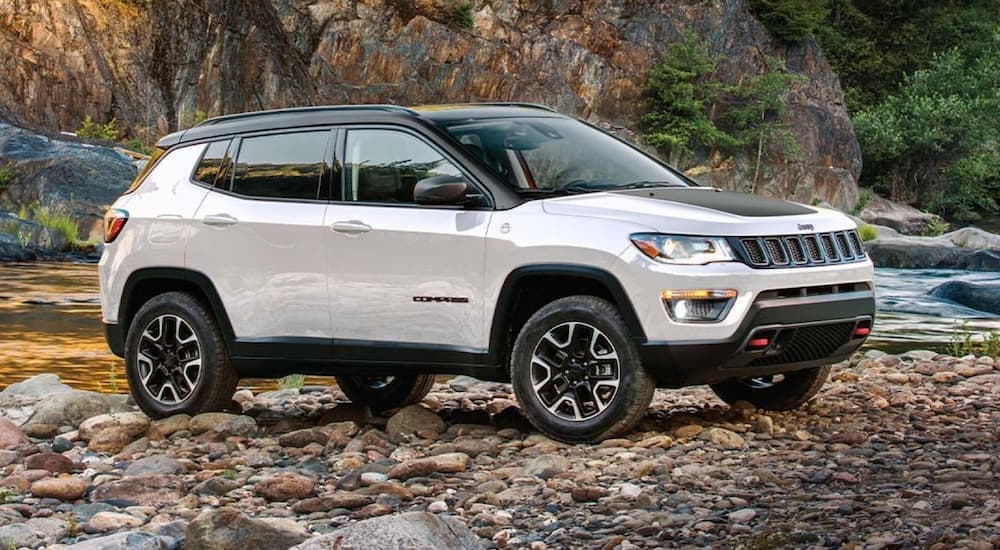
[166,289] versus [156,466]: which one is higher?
[166,289]

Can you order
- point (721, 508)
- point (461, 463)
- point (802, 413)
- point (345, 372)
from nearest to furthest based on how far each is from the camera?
point (721, 508), point (461, 463), point (345, 372), point (802, 413)

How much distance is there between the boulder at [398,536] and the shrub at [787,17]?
58286 millimetres

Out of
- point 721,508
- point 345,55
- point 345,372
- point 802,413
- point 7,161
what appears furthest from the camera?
point 345,55

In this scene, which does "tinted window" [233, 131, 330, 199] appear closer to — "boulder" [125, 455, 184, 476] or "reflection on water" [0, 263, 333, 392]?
"boulder" [125, 455, 184, 476]

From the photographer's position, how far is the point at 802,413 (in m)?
8.91

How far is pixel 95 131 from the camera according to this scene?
121ft

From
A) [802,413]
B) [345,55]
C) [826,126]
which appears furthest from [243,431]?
[826,126]

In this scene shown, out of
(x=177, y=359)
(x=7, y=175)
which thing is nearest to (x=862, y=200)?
(x=7, y=175)

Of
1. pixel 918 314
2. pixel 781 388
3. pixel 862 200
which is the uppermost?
pixel 862 200

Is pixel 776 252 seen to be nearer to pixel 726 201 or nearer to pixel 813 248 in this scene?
pixel 813 248

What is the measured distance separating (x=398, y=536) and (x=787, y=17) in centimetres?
5860

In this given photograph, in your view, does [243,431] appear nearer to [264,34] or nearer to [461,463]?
[461,463]

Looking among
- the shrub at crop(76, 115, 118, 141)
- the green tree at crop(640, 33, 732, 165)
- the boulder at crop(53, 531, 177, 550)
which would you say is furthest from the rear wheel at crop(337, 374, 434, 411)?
the green tree at crop(640, 33, 732, 165)

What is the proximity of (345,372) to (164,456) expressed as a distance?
1160 mm
